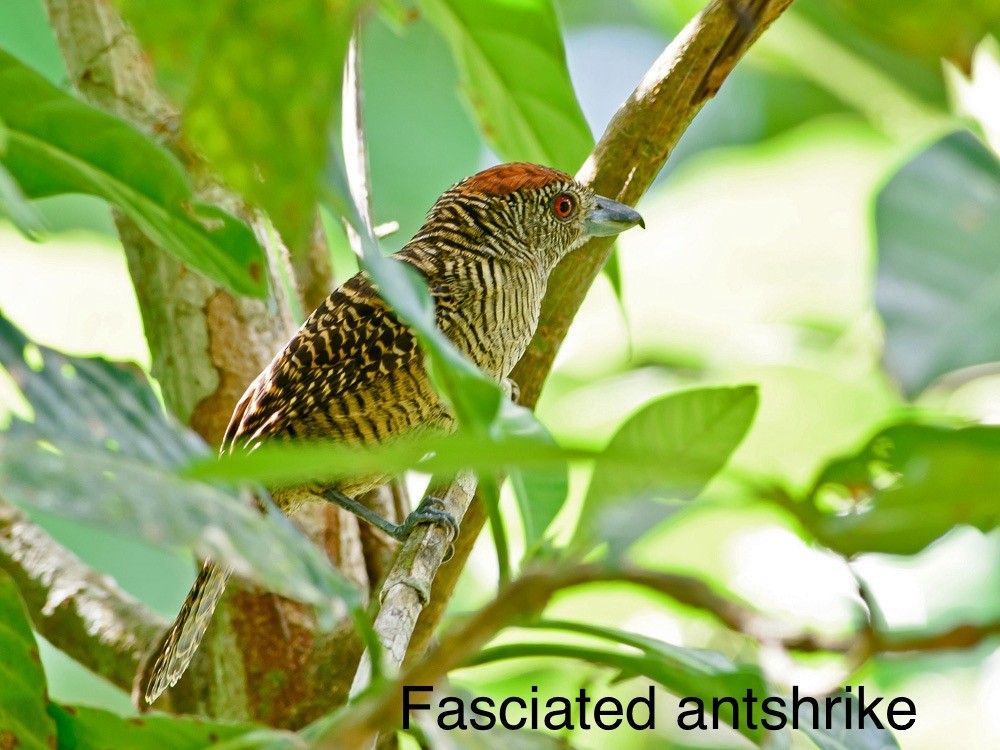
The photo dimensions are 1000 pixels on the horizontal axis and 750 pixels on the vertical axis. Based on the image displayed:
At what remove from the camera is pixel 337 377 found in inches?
111

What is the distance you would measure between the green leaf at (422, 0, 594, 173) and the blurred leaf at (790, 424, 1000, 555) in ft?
4.69

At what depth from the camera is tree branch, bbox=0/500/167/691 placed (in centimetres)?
260

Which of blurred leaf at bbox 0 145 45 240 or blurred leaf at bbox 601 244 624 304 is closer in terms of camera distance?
blurred leaf at bbox 0 145 45 240

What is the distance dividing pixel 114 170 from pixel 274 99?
2.61 feet

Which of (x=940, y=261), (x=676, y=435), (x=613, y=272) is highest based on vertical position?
(x=613, y=272)

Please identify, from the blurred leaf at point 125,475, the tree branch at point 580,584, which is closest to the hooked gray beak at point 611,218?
the blurred leaf at point 125,475

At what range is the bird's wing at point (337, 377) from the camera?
2.64 metres

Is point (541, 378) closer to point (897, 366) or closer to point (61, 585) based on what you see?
point (897, 366)

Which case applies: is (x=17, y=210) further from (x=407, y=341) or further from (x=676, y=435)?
(x=407, y=341)

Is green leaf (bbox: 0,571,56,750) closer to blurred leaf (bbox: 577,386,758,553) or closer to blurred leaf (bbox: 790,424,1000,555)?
blurred leaf (bbox: 577,386,758,553)

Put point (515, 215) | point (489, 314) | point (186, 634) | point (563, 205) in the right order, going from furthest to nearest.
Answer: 1. point (515, 215)
2. point (563, 205)
3. point (489, 314)
4. point (186, 634)

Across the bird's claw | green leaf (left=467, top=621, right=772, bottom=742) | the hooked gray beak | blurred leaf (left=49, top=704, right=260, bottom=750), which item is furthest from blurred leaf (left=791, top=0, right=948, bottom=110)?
blurred leaf (left=49, top=704, right=260, bottom=750)

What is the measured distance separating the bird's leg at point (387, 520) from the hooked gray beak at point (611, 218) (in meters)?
0.89

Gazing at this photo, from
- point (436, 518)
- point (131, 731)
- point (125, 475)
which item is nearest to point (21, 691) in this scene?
point (131, 731)
